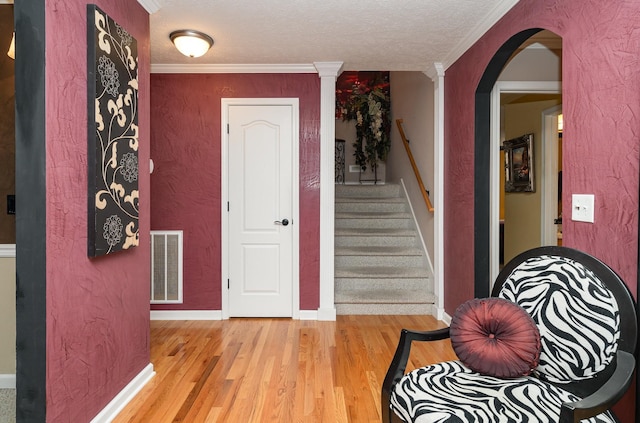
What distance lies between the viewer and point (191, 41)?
309 cm

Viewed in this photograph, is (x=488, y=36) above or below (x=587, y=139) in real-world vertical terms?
above

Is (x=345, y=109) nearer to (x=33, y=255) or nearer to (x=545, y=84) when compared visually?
(x=545, y=84)

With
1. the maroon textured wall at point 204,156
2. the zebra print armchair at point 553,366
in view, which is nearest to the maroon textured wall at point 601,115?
the zebra print armchair at point 553,366

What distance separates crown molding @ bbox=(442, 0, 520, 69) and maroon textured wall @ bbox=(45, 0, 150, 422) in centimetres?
227

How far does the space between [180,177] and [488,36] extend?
9.51 ft

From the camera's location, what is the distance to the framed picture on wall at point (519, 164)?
176 inches

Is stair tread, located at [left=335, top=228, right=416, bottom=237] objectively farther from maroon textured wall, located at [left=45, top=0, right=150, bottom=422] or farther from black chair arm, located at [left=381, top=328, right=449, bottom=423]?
black chair arm, located at [left=381, top=328, right=449, bottom=423]

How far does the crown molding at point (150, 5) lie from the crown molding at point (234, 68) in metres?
1.24

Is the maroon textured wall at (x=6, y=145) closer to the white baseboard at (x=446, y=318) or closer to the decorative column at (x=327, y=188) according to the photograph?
the decorative column at (x=327, y=188)

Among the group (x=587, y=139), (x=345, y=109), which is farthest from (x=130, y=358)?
(x=345, y=109)

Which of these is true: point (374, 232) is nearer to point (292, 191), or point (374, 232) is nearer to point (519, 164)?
point (292, 191)

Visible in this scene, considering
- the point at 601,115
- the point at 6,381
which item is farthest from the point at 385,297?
the point at 6,381

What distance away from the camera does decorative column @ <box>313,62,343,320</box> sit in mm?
3892

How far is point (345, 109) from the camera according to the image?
23.2 feet
